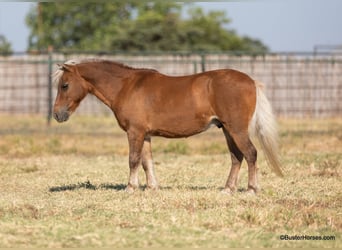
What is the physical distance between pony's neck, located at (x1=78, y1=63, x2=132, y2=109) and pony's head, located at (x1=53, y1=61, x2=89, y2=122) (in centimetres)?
11

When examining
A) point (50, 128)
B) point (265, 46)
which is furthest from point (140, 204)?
point (265, 46)

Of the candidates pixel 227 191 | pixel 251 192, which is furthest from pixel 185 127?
pixel 251 192

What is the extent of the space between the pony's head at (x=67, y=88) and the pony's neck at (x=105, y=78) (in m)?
0.11

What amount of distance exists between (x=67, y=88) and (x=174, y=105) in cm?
170

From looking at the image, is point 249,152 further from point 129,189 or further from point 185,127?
point 129,189

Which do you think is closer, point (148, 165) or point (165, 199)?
point (165, 199)

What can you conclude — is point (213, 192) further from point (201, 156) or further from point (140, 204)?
point (201, 156)

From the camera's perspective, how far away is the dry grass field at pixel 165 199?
741 cm

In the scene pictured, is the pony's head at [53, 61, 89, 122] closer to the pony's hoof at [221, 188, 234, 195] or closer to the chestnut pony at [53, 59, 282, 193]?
the chestnut pony at [53, 59, 282, 193]

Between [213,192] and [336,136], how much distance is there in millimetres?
10220

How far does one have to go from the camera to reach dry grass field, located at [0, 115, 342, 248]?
24.3 ft

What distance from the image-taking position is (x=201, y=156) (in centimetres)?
1633

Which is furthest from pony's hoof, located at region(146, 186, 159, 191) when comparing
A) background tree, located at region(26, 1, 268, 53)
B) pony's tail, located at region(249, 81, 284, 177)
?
background tree, located at region(26, 1, 268, 53)

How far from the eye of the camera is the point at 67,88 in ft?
36.4
